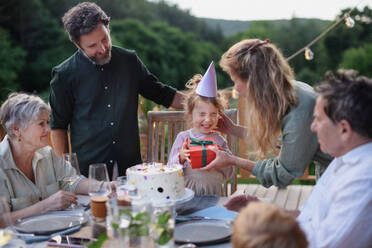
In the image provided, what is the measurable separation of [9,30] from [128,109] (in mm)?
10523

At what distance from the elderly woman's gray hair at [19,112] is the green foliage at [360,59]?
28.8ft

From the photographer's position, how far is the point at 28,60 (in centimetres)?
1230

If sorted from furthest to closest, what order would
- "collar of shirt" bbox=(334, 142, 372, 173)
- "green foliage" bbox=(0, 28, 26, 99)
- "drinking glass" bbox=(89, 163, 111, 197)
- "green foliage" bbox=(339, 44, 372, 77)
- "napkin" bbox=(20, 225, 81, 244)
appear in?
"green foliage" bbox=(0, 28, 26, 99)
"green foliage" bbox=(339, 44, 372, 77)
"drinking glass" bbox=(89, 163, 111, 197)
"napkin" bbox=(20, 225, 81, 244)
"collar of shirt" bbox=(334, 142, 372, 173)

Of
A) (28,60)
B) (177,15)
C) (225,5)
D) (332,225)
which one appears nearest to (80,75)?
(332,225)

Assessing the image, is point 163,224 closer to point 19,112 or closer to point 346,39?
point 19,112

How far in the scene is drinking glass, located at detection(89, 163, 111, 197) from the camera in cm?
172

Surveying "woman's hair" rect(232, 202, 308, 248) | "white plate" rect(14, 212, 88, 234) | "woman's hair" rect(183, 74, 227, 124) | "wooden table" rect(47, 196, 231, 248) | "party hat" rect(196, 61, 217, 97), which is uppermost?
"party hat" rect(196, 61, 217, 97)

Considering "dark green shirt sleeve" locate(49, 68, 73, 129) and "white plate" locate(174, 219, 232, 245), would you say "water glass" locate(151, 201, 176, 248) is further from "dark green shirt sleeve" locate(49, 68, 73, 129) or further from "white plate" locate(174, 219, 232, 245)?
"dark green shirt sleeve" locate(49, 68, 73, 129)

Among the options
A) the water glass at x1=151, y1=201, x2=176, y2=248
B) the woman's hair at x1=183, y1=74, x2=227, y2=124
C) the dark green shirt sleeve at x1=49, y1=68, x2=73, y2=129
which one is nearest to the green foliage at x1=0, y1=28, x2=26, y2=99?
the dark green shirt sleeve at x1=49, y1=68, x2=73, y2=129

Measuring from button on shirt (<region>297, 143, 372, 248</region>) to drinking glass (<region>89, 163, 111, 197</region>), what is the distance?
2.60 feet

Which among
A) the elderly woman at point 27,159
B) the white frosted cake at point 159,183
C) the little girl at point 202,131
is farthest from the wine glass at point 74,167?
the little girl at point 202,131

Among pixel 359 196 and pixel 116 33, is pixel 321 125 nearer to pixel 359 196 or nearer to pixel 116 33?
pixel 359 196

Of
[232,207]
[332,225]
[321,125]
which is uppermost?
[321,125]

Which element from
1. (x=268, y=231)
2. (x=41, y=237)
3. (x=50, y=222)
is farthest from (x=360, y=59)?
(x=268, y=231)
